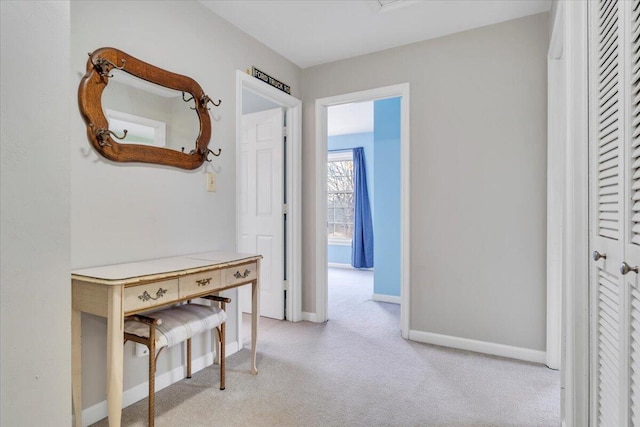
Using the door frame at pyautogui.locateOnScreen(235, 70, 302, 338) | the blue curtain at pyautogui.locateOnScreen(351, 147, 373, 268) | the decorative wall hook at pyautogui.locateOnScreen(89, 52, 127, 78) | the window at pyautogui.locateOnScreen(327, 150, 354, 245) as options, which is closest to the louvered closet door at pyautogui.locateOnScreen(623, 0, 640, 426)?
the decorative wall hook at pyautogui.locateOnScreen(89, 52, 127, 78)

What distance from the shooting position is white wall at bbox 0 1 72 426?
0.96m

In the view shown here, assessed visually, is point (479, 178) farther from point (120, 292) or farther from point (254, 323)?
point (120, 292)

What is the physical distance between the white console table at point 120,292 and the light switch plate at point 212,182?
0.62 metres

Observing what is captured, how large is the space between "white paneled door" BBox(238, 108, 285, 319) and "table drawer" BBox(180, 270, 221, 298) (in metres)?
1.42

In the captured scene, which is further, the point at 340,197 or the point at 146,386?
the point at 340,197

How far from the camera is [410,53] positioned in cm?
294

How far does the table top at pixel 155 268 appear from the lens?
4.91 feet

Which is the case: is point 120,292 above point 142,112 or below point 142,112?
below

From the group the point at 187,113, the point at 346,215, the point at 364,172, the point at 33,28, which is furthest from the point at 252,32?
the point at 346,215

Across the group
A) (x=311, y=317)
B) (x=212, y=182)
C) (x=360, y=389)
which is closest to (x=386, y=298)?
(x=311, y=317)

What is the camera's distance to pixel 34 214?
1.01 metres

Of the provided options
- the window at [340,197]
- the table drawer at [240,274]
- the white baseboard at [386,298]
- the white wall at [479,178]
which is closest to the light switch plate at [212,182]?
the table drawer at [240,274]

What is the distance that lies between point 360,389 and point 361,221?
15.2 ft

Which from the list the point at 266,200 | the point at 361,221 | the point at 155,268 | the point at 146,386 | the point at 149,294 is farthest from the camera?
the point at 361,221
